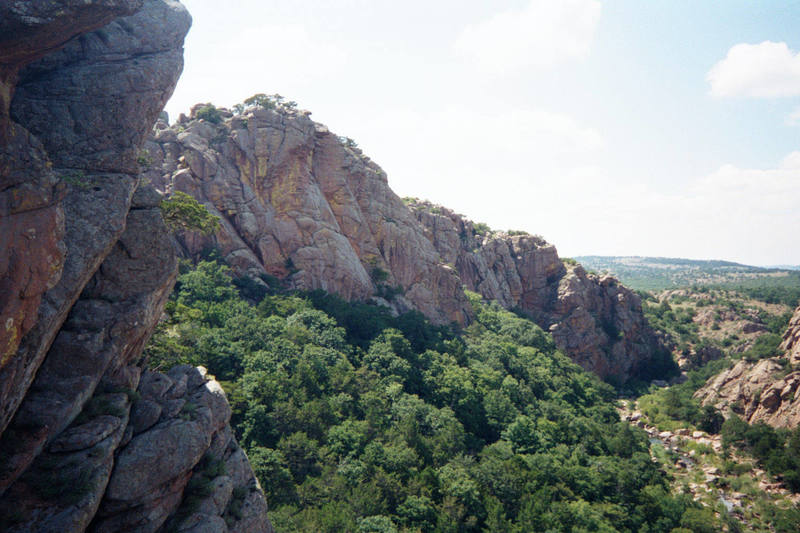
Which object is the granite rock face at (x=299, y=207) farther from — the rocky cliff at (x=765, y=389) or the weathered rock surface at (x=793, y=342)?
the weathered rock surface at (x=793, y=342)

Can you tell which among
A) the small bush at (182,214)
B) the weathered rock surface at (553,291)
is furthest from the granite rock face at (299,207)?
the small bush at (182,214)

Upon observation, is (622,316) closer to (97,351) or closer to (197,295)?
(197,295)

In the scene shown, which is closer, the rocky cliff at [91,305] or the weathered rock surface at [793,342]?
the rocky cliff at [91,305]

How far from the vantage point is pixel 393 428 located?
103ft

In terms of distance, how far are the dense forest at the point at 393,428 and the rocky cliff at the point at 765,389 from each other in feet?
53.9

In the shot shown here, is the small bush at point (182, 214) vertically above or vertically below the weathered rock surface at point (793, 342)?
above

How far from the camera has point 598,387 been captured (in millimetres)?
58281

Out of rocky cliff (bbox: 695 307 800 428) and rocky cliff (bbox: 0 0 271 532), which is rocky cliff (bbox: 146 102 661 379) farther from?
rocky cliff (bbox: 0 0 271 532)

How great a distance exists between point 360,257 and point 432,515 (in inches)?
1316

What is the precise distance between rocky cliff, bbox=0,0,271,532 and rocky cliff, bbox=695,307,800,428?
55.2 meters

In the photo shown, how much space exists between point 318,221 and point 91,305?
35219mm

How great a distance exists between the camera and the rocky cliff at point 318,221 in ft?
147

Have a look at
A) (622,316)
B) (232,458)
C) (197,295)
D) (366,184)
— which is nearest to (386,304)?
(366,184)

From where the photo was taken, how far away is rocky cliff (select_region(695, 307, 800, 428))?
46.5 metres
